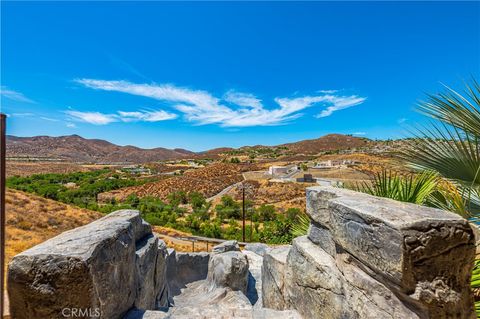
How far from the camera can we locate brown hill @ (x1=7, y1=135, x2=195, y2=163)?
10638 centimetres

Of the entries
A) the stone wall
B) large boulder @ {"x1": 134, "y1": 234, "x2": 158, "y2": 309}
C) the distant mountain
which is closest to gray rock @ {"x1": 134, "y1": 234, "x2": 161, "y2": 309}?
large boulder @ {"x1": 134, "y1": 234, "x2": 158, "y2": 309}

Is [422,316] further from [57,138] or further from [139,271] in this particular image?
[57,138]

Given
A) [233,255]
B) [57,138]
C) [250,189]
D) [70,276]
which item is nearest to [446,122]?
[70,276]

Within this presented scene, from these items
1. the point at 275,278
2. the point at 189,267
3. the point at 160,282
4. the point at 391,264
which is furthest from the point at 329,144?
the point at 391,264

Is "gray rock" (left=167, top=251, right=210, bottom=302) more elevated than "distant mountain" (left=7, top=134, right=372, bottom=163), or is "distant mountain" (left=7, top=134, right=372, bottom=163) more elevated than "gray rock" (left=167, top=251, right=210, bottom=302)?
"distant mountain" (left=7, top=134, right=372, bottom=163)

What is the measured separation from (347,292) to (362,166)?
1795 inches

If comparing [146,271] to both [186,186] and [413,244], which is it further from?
[186,186]

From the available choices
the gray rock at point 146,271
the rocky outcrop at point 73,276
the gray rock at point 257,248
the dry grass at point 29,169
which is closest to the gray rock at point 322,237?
the rocky outcrop at point 73,276

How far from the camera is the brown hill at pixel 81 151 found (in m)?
106

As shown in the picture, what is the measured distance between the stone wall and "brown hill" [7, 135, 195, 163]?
373ft

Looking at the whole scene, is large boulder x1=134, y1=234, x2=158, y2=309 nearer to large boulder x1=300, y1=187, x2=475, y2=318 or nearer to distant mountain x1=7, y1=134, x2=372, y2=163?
large boulder x1=300, y1=187, x2=475, y2=318

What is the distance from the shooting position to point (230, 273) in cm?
693

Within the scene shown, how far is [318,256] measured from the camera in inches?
111

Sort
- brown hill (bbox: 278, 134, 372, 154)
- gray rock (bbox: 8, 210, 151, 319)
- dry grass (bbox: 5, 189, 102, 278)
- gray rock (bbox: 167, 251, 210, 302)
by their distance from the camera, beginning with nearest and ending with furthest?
gray rock (bbox: 8, 210, 151, 319) < gray rock (bbox: 167, 251, 210, 302) < dry grass (bbox: 5, 189, 102, 278) < brown hill (bbox: 278, 134, 372, 154)
